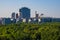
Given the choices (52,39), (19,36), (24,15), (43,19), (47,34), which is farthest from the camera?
Result: (24,15)

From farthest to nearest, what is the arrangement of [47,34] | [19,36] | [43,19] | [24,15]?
1. [24,15]
2. [43,19]
3. [19,36]
4. [47,34]

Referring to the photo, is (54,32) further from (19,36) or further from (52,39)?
(19,36)

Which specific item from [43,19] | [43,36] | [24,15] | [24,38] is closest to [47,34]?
[43,36]

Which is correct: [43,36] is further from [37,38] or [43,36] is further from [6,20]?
[6,20]

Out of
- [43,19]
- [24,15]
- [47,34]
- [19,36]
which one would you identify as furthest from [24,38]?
[24,15]

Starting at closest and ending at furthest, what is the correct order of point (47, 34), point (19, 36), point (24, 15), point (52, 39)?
point (52, 39), point (47, 34), point (19, 36), point (24, 15)

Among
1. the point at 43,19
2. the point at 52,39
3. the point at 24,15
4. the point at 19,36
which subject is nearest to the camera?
the point at 52,39

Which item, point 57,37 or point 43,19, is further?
point 43,19

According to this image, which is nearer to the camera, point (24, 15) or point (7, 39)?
point (7, 39)
